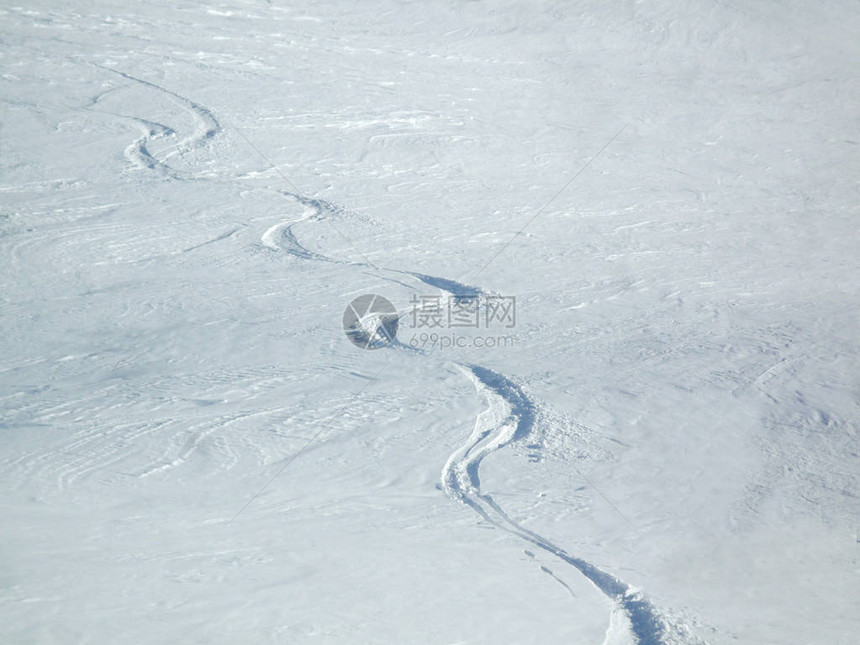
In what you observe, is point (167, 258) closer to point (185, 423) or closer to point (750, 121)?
point (185, 423)

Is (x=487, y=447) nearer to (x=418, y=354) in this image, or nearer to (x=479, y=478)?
(x=479, y=478)

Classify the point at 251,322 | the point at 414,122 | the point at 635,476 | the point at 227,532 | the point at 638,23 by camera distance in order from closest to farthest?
the point at 227,532, the point at 635,476, the point at 251,322, the point at 414,122, the point at 638,23

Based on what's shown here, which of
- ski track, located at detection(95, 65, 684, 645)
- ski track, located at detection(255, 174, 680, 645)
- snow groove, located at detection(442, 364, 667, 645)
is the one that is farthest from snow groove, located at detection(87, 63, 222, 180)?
snow groove, located at detection(442, 364, 667, 645)

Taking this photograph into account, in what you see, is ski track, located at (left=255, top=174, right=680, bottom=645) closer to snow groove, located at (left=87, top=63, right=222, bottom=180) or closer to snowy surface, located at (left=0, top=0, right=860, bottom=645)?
snowy surface, located at (left=0, top=0, right=860, bottom=645)

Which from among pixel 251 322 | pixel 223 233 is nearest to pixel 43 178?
pixel 223 233

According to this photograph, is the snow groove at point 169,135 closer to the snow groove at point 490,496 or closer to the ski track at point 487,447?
the ski track at point 487,447
